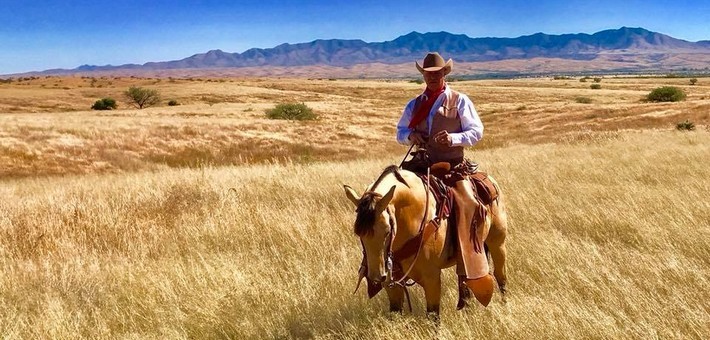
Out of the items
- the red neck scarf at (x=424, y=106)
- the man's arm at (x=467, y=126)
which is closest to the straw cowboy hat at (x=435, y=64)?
the red neck scarf at (x=424, y=106)

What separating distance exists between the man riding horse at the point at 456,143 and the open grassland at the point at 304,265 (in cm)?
45

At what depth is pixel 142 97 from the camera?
68.7m

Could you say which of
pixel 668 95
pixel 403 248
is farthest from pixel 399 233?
pixel 668 95

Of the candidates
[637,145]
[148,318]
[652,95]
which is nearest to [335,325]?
[148,318]

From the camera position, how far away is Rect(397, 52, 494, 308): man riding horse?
3.89 m

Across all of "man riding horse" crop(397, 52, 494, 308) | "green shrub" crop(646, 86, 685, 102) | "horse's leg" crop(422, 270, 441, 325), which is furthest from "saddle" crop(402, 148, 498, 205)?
"green shrub" crop(646, 86, 685, 102)

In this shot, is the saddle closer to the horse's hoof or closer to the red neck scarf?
the red neck scarf

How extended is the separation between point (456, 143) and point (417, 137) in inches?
13.3

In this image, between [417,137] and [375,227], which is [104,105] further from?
[375,227]

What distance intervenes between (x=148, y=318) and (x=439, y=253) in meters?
2.75

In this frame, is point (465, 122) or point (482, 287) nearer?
point (482, 287)

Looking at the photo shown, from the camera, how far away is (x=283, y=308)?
469cm

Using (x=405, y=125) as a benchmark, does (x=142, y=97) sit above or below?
below

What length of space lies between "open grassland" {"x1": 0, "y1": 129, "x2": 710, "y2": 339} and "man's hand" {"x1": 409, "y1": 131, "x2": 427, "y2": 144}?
1.40 m
